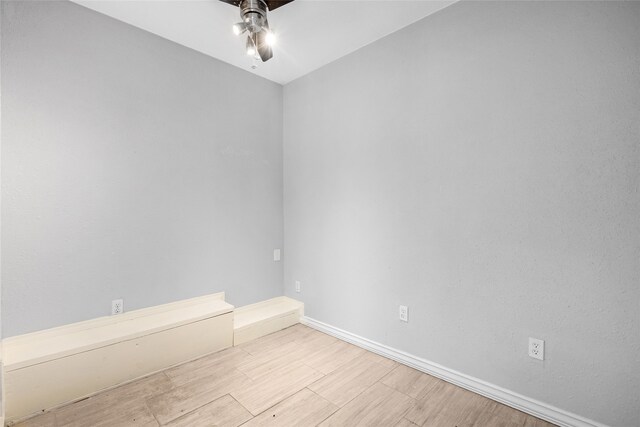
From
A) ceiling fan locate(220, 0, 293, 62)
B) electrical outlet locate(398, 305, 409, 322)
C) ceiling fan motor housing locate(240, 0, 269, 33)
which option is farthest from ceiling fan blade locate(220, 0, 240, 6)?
electrical outlet locate(398, 305, 409, 322)

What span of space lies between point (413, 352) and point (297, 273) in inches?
56.8

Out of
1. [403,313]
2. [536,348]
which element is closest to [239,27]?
[403,313]

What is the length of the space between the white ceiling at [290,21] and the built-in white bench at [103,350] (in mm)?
2275

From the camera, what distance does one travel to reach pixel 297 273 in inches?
127

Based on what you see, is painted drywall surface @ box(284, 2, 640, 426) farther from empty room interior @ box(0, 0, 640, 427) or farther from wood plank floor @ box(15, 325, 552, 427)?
wood plank floor @ box(15, 325, 552, 427)

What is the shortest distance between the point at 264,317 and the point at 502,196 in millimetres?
2284

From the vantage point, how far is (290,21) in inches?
87.0

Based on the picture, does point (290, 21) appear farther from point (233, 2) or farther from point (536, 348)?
point (536, 348)

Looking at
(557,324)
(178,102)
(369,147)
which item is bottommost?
(557,324)

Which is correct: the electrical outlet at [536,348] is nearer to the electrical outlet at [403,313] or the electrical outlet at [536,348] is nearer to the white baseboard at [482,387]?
the white baseboard at [482,387]

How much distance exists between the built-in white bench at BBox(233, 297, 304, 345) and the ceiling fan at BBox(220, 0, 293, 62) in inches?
89.0

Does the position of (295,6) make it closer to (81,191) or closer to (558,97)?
(558,97)

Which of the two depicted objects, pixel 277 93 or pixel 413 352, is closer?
pixel 413 352

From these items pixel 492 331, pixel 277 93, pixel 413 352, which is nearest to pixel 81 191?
pixel 277 93
